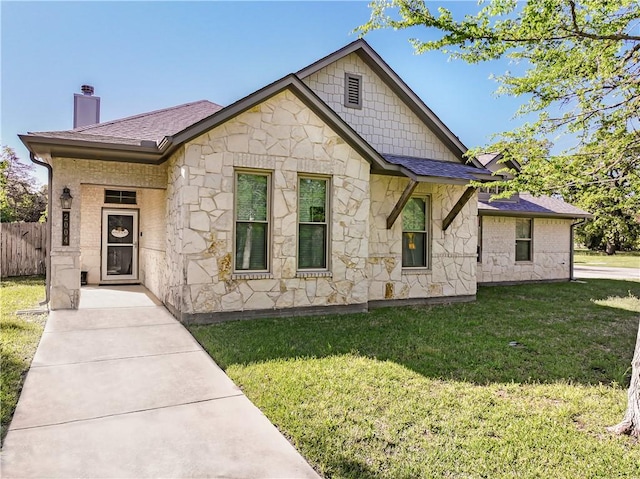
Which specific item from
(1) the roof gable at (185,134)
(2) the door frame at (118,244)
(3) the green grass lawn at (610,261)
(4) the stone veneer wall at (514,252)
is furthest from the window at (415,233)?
(3) the green grass lawn at (610,261)

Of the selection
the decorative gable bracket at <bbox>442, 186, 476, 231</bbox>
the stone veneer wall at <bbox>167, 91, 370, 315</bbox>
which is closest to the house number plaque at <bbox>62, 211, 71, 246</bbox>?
the stone veneer wall at <bbox>167, 91, 370, 315</bbox>

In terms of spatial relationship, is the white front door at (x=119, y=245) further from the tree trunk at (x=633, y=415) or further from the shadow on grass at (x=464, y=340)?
the tree trunk at (x=633, y=415)

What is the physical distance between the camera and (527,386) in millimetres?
4477

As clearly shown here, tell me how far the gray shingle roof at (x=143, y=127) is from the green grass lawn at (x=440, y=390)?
4.07 m

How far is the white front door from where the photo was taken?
1091cm

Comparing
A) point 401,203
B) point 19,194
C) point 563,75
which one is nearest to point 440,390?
point 563,75

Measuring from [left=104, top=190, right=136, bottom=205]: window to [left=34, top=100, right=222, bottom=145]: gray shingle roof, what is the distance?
2.38m

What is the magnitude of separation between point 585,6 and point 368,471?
4.87m

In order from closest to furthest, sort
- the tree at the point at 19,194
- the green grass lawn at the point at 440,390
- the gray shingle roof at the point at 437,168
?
the green grass lawn at the point at 440,390, the gray shingle roof at the point at 437,168, the tree at the point at 19,194

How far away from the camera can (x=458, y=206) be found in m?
9.43

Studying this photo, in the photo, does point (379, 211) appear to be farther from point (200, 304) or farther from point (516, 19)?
point (516, 19)

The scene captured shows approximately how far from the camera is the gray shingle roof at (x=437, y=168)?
879 centimetres

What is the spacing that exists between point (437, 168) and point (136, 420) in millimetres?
8100

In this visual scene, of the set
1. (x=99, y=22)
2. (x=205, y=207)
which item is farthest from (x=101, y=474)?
(x=99, y=22)
